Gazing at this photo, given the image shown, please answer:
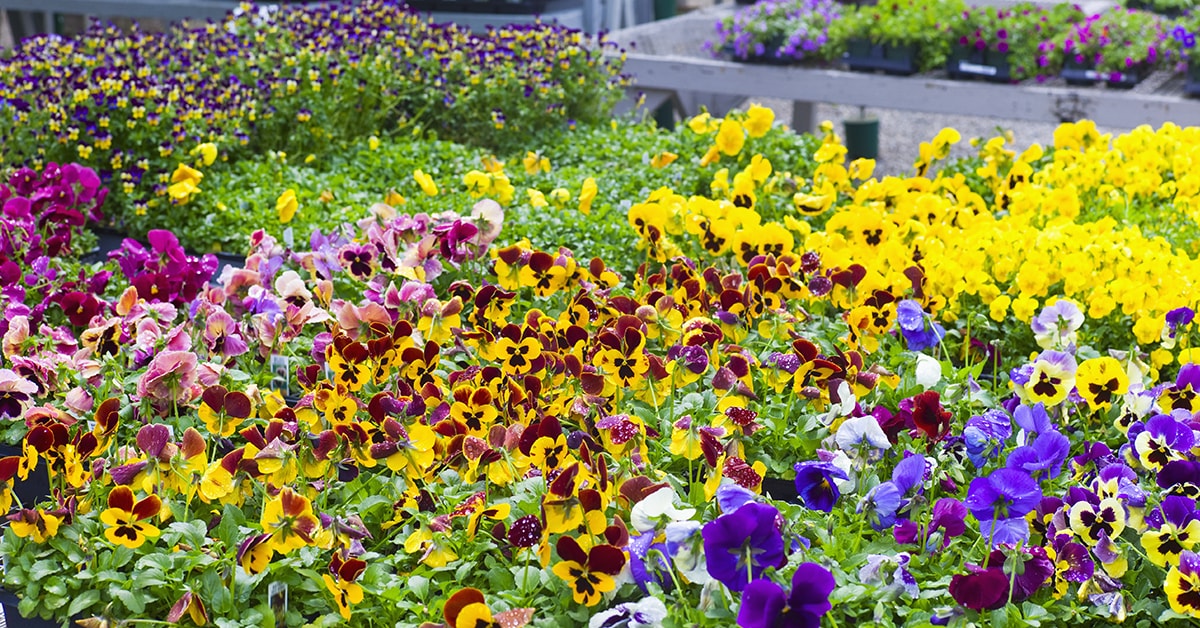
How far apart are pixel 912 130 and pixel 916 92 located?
3932mm

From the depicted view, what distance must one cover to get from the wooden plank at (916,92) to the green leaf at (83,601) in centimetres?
419

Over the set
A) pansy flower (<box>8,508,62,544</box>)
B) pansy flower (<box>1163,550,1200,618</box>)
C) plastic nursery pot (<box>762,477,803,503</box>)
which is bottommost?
plastic nursery pot (<box>762,477,803,503</box>)

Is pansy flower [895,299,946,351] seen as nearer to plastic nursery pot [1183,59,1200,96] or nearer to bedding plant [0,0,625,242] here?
bedding plant [0,0,625,242]

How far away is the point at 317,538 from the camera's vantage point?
1516mm

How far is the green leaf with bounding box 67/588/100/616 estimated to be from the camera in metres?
1.53

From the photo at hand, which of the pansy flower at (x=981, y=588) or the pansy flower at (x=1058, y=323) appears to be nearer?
the pansy flower at (x=981, y=588)

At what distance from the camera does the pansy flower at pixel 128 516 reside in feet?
5.00

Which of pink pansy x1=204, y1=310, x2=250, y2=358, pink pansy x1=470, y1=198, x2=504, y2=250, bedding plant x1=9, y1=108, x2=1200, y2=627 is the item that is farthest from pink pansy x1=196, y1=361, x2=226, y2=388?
pink pansy x1=470, y1=198, x2=504, y2=250

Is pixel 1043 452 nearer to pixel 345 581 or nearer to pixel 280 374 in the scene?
pixel 345 581

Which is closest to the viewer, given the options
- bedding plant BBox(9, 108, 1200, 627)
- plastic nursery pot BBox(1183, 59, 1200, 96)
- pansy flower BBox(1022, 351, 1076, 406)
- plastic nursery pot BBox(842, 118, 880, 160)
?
bedding plant BBox(9, 108, 1200, 627)

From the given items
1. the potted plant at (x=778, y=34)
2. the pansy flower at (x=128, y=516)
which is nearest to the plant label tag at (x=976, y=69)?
the potted plant at (x=778, y=34)

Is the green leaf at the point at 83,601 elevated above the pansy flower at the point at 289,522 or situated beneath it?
situated beneath

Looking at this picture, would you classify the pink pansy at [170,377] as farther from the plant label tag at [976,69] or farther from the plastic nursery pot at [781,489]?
the plant label tag at [976,69]

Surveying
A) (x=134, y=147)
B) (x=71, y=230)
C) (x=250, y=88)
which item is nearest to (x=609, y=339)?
(x=71, y=230)
